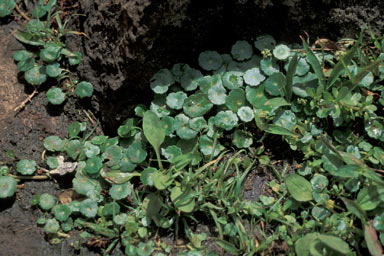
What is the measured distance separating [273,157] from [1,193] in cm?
171

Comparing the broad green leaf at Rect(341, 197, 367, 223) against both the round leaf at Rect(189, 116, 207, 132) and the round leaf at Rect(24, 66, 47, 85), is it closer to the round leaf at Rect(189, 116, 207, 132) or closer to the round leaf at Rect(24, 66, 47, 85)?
the round leaf at Rect(189, 116, 207, 132)

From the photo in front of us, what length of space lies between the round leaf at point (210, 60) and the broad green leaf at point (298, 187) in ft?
2.88

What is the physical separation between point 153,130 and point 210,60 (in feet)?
2.07

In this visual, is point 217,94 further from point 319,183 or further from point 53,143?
point 53,143

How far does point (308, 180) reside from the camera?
270cm

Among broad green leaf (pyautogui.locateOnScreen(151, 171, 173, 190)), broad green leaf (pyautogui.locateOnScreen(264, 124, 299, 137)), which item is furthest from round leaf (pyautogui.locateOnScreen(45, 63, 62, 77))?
broad green leaf (pyautogui.locateOnScreen(264, 124, 299, 137))

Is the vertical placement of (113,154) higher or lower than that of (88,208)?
higher

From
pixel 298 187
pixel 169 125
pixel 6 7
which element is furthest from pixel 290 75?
pixel 6 7

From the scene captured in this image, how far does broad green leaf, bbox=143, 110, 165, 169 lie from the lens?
2689 mm

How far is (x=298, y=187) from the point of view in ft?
8.43

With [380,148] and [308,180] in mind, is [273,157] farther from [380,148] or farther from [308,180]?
[380,148]

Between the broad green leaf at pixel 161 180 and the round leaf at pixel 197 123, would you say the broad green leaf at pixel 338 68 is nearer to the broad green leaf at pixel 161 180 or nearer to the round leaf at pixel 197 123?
the round leaf at pixel 197 123

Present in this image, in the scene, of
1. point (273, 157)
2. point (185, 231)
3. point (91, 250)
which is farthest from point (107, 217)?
point (273, 157)

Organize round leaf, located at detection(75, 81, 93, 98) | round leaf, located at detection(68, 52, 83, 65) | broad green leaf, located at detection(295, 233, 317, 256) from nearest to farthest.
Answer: broad green leaf, located at detection(295, 233, 317, 256)
round leaf, located at detection(75, 81, 93, 98)
round leaf, located at detection(68, 52, 83, 65)
